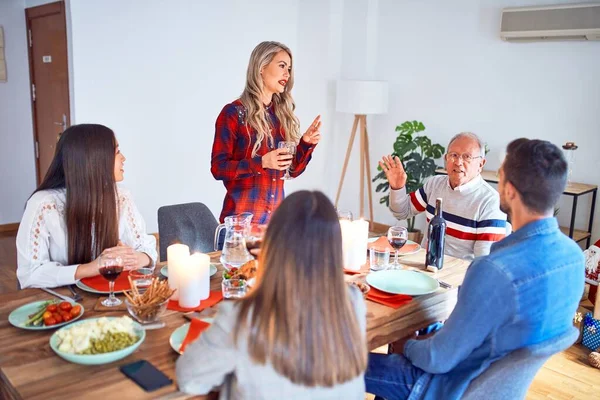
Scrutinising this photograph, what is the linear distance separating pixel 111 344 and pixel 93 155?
0.82 meters

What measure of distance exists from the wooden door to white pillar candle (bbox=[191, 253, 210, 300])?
3.32 metres

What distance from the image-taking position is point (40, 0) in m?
4.75

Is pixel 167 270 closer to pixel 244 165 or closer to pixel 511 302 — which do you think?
pixel 244 165

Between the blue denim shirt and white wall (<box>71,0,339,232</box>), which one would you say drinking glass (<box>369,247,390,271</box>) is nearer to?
the blue denim shirt

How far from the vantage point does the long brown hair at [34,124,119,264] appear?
6.51ft

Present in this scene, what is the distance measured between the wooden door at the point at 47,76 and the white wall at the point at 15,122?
85 millimetres

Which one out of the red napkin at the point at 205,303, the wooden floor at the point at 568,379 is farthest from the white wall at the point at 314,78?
the red napkin at the point at 205,303

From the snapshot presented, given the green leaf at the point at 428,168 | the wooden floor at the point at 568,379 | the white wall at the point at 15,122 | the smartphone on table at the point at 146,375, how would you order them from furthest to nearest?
the white wall at the point at 15,122 → the green leaf at the point at 428,168 → the wooden floor at the point at 568,379 → the smartphone on table at the point at 146,375

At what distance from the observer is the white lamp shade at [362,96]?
5.03 metres

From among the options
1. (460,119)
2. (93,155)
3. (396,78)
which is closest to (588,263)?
(460,119)

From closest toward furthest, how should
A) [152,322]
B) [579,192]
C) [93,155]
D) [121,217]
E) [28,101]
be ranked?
[152,322] < [93,155] < [121,217] < [579,192] < [28,101]

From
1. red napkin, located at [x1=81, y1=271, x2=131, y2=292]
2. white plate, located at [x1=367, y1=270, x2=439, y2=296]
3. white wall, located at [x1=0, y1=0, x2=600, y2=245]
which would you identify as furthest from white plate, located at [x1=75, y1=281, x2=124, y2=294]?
white wall, located at [x1=0, y1=0, x2=600, y2=245]

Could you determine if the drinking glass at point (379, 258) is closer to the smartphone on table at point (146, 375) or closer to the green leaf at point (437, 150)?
the smartphone on table at point (146, 375)

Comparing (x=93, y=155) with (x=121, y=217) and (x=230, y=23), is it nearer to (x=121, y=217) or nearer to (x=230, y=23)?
(x=121, y=217)
